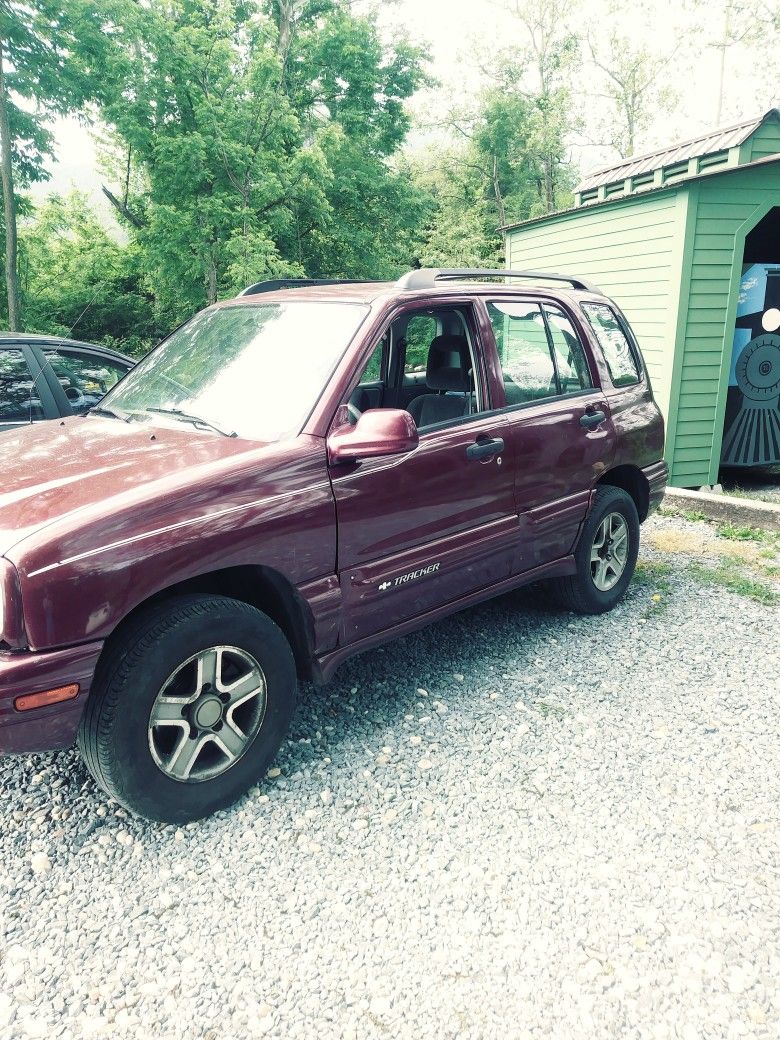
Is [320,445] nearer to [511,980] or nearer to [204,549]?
[204,549]

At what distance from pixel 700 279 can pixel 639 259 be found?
79cm

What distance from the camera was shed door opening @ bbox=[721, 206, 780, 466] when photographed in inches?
339

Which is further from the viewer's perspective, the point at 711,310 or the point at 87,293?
the point at 87,293

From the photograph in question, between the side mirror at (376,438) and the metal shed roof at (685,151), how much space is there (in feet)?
21.6

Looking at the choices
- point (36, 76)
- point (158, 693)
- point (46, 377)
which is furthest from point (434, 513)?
point (36, 76)

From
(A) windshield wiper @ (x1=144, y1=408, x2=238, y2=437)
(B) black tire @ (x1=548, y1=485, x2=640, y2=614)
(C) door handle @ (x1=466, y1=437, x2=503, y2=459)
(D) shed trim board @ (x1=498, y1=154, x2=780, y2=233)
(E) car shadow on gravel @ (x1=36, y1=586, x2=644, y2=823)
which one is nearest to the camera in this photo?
(A) windshield wiper @ (x1=144, y1=408, x2=238, y2=437)

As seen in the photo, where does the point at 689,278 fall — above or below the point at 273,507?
above

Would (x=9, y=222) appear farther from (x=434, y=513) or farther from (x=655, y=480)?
(x=434, y=513)

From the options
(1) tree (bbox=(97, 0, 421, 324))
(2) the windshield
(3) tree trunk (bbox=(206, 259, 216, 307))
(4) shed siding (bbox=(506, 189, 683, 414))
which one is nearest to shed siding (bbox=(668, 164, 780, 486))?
(4) shed siding (bbox=(506, 189, 683, 414))

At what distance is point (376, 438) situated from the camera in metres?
2.96

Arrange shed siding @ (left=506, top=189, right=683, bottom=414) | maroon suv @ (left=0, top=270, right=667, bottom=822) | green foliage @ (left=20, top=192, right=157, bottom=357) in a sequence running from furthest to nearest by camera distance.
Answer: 1. green foliage @ (left=20, top=192, right=157, bottom=357)
2. shed siding @ (left=506, top=189, right=683, bottom=414)
3. maroon suv @ (left=0, top=270, right=667, bottom=822)

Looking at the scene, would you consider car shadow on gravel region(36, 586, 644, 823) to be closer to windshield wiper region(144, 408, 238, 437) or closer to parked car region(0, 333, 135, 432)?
windshield wiper region(144, 408, 238, 437)

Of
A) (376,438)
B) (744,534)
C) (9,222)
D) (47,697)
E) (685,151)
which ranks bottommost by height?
(744,534)

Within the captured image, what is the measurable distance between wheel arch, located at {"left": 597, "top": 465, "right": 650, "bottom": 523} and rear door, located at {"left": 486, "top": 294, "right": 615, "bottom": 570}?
0.31 m
